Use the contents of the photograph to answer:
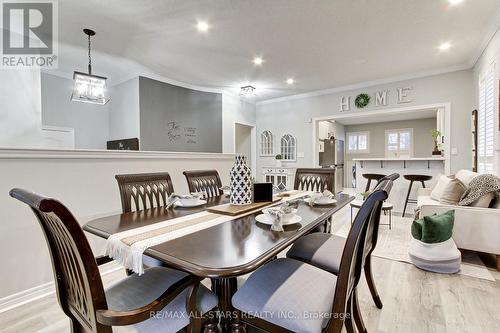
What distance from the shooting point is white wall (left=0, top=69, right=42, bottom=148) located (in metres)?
2.64

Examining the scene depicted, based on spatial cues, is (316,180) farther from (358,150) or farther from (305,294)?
(358,150)

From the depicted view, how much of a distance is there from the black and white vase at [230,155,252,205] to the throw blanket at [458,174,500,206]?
7.94 ft

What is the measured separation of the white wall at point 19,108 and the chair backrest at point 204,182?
2061 millimetres

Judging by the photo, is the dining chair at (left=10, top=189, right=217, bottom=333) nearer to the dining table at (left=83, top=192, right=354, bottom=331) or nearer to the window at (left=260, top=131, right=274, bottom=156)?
the dining table at (left=83, top=192, right=354, bottom=331)

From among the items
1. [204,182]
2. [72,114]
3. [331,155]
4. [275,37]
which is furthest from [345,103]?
[72,114]

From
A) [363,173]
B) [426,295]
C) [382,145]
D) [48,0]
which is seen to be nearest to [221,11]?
[48,0]

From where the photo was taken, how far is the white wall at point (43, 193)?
1.79 metres

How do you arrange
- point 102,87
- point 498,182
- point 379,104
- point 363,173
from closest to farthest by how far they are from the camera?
point 498,182 < point 102,87 < point 379,104 < point 363,173

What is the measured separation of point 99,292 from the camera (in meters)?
0.82

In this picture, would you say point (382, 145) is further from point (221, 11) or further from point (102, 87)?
point (102, 87)

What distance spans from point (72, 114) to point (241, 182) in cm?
444

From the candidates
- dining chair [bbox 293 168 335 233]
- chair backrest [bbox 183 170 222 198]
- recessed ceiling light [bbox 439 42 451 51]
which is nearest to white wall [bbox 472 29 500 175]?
recessed ceiling light [bbox 439 42 451 51]

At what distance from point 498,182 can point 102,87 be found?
461 cm

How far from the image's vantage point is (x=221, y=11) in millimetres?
2562
